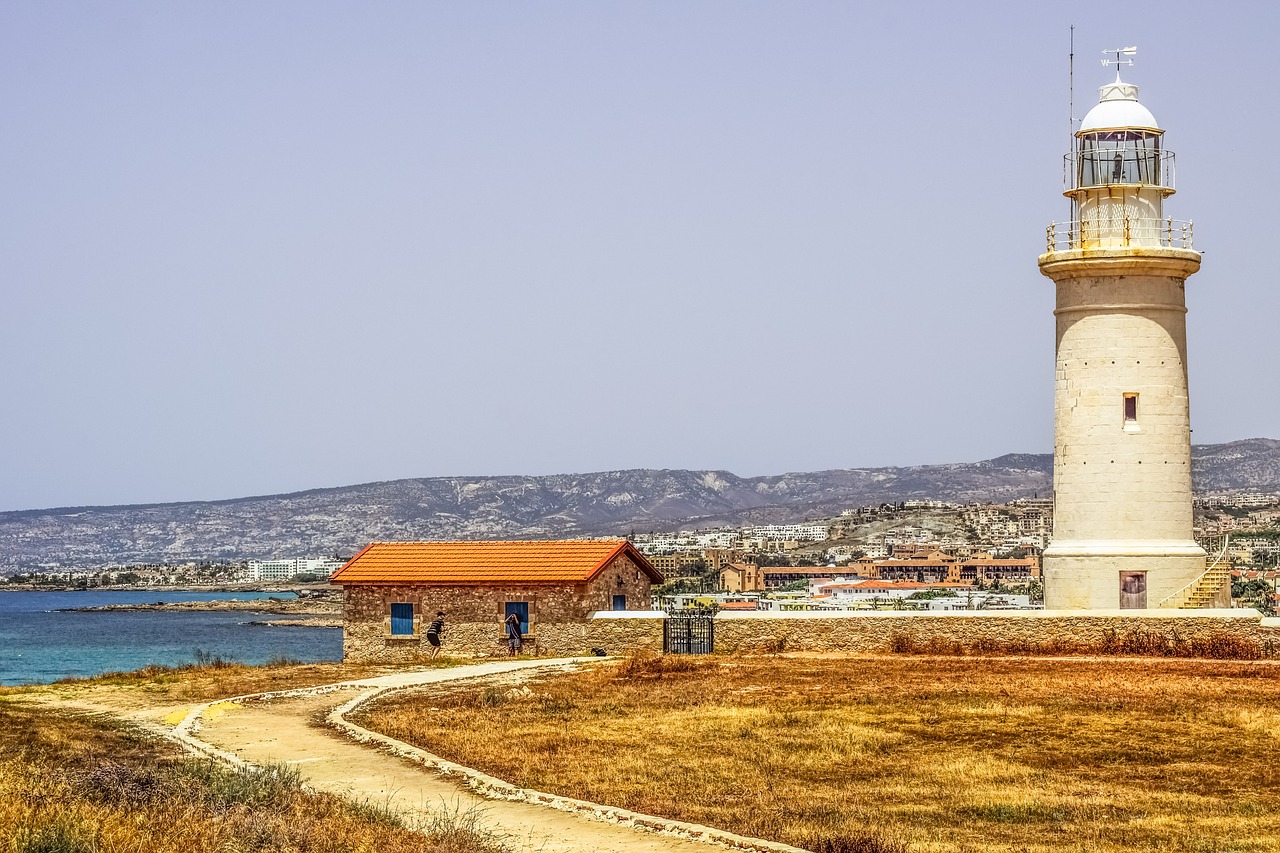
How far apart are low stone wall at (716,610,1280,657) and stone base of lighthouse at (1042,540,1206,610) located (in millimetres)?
1225

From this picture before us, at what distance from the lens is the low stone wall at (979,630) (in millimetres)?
28062

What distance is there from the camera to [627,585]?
34.1 metres

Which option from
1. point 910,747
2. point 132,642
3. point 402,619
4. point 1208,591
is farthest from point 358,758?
point 132,642

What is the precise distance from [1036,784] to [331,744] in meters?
7.74

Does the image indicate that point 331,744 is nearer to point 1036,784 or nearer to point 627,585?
point 1036,784

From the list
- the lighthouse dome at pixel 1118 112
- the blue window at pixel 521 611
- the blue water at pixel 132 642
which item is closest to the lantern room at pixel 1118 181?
the lighthouse dome at pixel 1118 112

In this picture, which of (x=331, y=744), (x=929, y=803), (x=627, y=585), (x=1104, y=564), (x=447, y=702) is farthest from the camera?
(x=627, y=585)

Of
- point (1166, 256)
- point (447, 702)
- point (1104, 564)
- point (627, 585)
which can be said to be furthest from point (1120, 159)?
point (447, 702)

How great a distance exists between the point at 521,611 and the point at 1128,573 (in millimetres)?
11221

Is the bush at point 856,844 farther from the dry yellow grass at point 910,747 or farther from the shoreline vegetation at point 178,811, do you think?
the shoreline vegetation at point 178,811

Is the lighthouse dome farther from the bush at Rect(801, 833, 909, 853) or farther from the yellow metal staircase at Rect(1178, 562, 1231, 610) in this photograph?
the bush at Rect(801, 833, 909, 853)

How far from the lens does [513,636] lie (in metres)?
31.9

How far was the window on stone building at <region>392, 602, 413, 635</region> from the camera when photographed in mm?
32969

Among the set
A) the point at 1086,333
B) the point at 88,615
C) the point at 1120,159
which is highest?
the point at 1120,159
